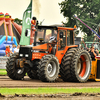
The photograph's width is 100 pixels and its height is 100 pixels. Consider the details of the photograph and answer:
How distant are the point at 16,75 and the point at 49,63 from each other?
1871 mm

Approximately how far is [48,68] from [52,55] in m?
0.60

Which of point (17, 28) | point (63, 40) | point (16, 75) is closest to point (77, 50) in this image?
point (63, 40)

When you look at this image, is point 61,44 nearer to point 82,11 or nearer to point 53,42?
point 53,42

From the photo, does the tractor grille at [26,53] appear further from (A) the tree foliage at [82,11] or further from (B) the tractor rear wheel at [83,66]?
(A) the tree foliage at [82,11]

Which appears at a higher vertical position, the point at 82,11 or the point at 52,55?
the point at 82,11

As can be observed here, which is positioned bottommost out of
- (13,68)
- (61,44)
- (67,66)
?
(13,68)

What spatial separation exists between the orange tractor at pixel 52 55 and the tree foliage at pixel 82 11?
144 feet

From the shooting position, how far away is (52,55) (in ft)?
42.0

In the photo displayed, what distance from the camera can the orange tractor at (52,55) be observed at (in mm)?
13227

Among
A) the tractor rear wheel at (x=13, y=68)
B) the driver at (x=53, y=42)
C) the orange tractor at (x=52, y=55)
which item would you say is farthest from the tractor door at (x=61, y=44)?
the tractor rear wheel at (x=13, y=68)

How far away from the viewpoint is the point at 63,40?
13820 millimetres

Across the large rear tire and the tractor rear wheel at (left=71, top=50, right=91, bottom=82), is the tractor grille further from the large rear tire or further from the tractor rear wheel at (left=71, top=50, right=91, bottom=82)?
the tractor rear wheel at (left=71, top=50, right=91, bottom=82)

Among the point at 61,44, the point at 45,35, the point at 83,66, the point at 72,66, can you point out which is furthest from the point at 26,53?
the point at 83,66

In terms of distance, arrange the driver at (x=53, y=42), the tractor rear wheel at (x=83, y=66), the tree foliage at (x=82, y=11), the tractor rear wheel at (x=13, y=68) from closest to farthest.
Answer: the tractor rear wheel at (x=13, y=68)
the driver at (x=53, y=42)
the tractor rear wheel at (x=83, y=66)
the tree foliage at (x=82, y=11)
